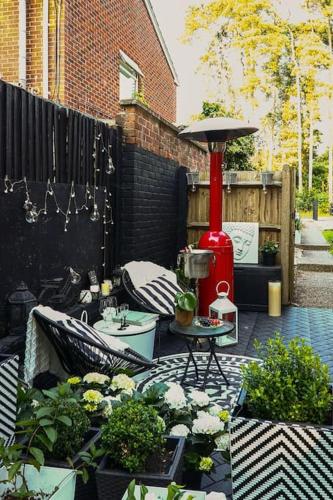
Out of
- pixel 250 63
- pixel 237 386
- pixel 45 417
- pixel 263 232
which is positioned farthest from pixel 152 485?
pixel 250 63

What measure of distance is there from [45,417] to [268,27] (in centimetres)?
2499

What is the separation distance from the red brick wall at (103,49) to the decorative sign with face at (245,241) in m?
3.22

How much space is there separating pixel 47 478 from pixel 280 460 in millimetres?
859

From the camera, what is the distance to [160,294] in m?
5.57

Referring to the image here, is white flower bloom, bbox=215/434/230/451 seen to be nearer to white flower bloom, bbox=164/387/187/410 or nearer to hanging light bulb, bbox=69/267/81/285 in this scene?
white flower bloom, bbox=164/387/187/410

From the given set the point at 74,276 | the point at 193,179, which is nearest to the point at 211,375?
the point at 74,276

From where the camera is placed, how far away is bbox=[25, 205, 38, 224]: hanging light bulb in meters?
4.05

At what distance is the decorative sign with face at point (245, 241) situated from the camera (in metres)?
8.00

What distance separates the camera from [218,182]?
22.0 ft

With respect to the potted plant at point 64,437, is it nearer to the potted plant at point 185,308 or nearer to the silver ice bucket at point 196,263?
the potted plant at point 185,308

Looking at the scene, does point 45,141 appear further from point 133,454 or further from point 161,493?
point 161,493

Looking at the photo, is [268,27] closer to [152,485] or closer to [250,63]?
[250,63]

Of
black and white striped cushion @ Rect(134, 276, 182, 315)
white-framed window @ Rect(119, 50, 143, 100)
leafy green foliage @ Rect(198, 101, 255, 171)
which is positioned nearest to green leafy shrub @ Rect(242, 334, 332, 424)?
black and white striped cushion @ Rect(134, 276, 182, 315)

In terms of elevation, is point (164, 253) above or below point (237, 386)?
above
